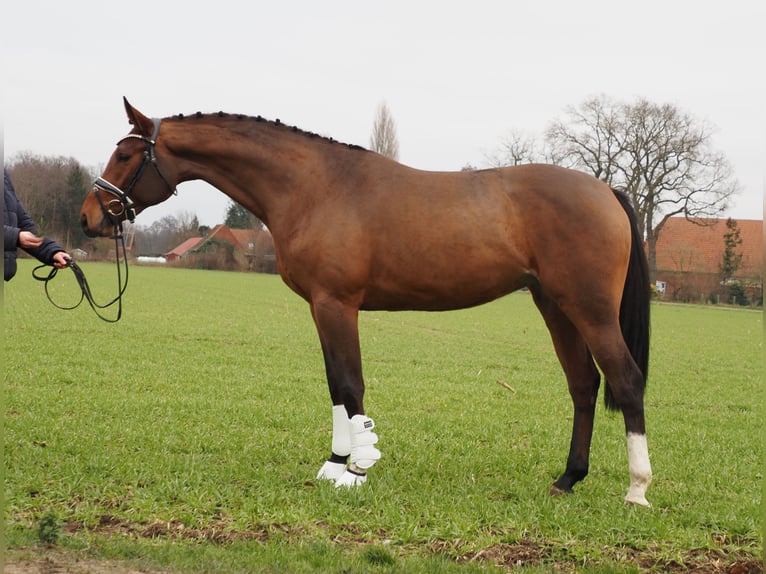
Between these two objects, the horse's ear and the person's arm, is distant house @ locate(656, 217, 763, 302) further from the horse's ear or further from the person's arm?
the person's arm

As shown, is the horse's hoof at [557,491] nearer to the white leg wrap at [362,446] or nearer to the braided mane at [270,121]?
the white leg wrap at [362,446]

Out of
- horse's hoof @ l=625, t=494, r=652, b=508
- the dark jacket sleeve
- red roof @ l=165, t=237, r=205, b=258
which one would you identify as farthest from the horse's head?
red roof @ l=165, t=237, r=205, b=258

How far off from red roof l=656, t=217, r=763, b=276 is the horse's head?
54.4 meters

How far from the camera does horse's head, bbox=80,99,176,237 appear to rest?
17.0 ft

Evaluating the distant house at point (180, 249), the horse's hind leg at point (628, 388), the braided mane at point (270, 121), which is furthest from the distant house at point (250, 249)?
the horse's hind leg at point (628, 388)

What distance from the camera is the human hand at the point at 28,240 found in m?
4.61

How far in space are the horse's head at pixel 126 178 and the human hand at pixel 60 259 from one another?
1.44 ft

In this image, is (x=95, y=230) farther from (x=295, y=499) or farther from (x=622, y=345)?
(x=622, y=345)

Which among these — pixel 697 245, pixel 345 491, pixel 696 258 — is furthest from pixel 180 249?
pixel 345 491

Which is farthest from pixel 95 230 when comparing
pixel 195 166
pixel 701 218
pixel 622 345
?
pixel 701 218

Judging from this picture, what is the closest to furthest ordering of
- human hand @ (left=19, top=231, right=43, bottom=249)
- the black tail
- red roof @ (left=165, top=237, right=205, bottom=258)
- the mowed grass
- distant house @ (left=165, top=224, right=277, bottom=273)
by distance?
the mowed grass, human hand @ (left=19, top=231, right=43, bottom=249), the black tail, distant house @ (left=165, top=224, right=277, bottom=273), red roof @ (left=165, top=237, right=205, bottom=258)

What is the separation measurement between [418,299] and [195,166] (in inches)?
83.2

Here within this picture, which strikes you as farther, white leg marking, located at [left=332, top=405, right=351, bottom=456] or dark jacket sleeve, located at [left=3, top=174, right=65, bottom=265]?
white leg marking, located at [left=332, top=405, right=351, bottom=456]

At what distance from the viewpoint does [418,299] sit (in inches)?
200
